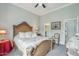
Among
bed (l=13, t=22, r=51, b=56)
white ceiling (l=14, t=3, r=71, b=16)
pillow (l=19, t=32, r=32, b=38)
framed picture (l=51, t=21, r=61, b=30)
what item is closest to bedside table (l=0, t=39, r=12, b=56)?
bed (l=13, t=22, r=51, b=56)

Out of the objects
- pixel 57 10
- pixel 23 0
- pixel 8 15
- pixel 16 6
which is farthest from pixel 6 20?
pixel 57 10

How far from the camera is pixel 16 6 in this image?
78.6 inches

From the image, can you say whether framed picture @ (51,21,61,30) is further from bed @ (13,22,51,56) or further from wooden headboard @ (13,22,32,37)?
wooden headboard @ (13,22,32,37)

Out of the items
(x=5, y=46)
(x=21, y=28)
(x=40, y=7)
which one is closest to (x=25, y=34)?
(x=21, y=28)

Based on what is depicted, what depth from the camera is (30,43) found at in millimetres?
1946

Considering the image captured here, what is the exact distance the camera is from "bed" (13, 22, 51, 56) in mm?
1937

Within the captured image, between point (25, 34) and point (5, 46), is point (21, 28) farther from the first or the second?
point (5, 46)

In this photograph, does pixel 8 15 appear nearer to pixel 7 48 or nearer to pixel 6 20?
pixel 6 20

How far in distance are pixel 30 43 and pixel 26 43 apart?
61 mm

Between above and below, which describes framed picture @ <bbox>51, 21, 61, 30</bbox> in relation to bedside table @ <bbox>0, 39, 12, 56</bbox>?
above

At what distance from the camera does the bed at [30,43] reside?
1937mm

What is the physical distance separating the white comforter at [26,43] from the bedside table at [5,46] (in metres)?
0.12

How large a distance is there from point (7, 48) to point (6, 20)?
422 mm

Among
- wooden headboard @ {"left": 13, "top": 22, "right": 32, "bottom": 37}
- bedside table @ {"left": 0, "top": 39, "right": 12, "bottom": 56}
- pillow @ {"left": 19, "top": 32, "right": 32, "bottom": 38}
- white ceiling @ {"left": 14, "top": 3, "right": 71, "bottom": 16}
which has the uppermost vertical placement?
white ceiling @ {"left": 14, "top": 3, "right": 71, "bottom": 16}
